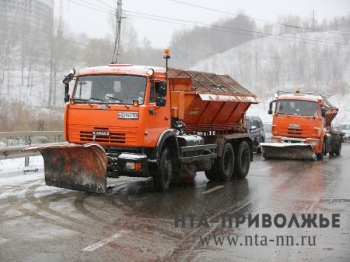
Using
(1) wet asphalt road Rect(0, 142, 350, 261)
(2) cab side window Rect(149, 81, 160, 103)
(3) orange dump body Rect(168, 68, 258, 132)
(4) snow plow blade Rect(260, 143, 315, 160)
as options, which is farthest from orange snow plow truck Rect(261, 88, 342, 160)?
(2) cab side window Rect(149, 81, 160, 103)

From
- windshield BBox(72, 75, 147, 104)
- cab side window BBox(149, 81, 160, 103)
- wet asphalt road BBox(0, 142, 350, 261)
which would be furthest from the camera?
cab side window BBox(149, 81, 160, 103)

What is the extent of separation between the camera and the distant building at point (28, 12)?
242 ft

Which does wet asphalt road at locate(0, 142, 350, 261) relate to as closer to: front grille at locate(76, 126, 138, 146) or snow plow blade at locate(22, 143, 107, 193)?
snow plow blade at locate(22, 143, 107, 193)

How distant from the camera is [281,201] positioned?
1054cm

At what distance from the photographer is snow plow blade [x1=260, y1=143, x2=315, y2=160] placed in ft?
68.7

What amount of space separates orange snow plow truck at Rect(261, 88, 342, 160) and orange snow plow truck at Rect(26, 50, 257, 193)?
9458mm

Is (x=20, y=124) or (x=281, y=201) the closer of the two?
(x=281, y=201)

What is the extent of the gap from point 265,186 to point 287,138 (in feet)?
29.6

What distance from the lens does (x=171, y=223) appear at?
804 cm

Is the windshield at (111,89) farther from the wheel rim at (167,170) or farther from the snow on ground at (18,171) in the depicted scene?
the snow on ground at (18,171)

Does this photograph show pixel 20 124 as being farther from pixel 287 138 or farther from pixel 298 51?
pixel 298 51

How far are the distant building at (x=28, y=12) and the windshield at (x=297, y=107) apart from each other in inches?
2129

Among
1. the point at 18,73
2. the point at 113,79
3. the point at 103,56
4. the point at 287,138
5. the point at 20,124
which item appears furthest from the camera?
the point at 18,73

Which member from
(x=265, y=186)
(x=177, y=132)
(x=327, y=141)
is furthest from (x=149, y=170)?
(x=327, y=141)
